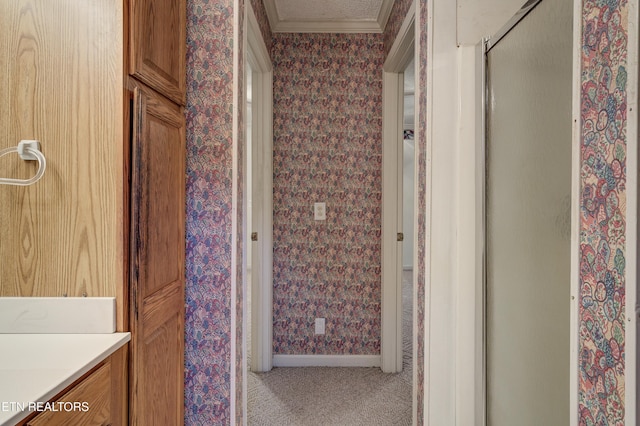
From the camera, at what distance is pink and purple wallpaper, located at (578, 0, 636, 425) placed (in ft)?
2.14

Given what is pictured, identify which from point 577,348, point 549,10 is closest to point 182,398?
point 577,348

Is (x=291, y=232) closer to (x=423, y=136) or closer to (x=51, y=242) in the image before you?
(x=423, y=136)

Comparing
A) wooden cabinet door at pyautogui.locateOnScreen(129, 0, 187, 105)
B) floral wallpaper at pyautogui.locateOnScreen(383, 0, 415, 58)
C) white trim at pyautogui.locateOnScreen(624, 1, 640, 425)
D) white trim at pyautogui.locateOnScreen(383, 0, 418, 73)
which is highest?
floral wallpaper at pyautogui.locateOnScreen(383, 0, 415, 58)

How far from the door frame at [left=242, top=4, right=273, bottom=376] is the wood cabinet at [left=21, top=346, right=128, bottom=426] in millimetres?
1501

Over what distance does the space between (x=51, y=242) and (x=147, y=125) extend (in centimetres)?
45

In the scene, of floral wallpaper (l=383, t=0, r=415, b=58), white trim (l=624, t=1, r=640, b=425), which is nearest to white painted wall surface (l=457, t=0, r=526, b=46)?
floral wallpaper (l=383, t=0, r=415, b=58)

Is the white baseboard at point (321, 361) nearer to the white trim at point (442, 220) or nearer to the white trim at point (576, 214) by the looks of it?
the white trim at point (442, 220)

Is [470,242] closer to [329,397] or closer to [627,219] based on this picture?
[627,219]

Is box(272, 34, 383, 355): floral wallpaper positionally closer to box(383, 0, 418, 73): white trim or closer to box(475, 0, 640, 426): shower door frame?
box(383, 0, 418, 73): white trim

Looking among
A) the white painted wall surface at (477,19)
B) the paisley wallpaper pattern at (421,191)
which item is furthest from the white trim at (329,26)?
the white painted wall surface at (477,19)

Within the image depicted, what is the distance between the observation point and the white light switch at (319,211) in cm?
262

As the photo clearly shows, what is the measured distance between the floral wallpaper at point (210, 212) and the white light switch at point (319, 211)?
1221mm

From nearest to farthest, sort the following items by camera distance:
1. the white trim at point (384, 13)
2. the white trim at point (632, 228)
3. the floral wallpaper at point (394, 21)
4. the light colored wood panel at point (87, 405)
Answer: the white trim at point (632, 228) → the light colored wood panel at point (87, 405) → the floral wallpaper at point (394, 21) → the white trim at point (384, 13)

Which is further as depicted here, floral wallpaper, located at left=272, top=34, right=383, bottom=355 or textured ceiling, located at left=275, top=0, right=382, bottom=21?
floral wallpaper, located at left=272, top=34, right=383, bottom=355
